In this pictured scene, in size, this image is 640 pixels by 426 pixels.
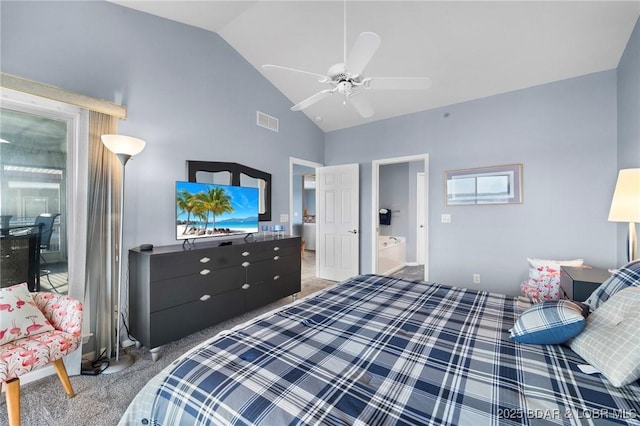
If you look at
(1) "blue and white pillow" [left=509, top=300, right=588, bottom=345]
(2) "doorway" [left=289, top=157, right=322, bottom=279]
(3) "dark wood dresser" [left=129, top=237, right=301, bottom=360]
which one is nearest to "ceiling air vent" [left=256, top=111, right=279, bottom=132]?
(3) "dark wood dresser" [left=129, top=237, right=301, bottom=360]

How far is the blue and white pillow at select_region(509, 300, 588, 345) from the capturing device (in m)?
1.14

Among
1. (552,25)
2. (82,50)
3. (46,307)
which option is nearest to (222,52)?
(82,50)

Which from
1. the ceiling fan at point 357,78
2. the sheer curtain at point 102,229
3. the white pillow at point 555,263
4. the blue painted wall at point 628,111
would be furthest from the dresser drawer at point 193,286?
the blue painted wall at point 628,111

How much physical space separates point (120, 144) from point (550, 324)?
2.90 metres

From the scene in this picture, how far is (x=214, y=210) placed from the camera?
299 centimetres

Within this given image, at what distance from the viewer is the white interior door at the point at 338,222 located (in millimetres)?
4484

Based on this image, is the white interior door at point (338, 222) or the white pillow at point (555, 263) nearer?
the white pillow at point (555, 263)

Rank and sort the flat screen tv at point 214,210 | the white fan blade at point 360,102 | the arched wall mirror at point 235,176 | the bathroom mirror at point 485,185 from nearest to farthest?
the white fan blade at point 360,102, the flat screen tv at point 214,210, the arched wall mirror at point 235,176, the bathroom mirror at point 485,185

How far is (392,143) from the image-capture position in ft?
13.8

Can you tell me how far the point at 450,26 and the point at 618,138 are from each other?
2078mm

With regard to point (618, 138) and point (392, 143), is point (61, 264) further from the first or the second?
point (618, 138)

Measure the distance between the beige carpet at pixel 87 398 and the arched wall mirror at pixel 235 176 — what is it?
5.90ft

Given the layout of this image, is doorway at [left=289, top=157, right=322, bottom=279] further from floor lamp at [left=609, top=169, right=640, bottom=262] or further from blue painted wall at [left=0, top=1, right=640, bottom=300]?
floor lamp at [left=609, top=169, right=640, bottom=262]

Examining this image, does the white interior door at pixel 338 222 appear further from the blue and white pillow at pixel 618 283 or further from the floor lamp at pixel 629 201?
the blue and white pillow at pixel 618 283
